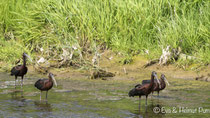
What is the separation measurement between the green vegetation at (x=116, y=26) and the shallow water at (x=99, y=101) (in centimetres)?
192

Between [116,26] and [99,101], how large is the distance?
5154mm

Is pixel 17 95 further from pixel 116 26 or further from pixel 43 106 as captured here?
pixel 116 26

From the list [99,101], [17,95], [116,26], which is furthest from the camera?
[116,26]

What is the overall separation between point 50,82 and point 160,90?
116 inches

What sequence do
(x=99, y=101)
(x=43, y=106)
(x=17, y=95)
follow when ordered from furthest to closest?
(x=17, y=95) → (x=99, y=101) → (x=43, y=106)

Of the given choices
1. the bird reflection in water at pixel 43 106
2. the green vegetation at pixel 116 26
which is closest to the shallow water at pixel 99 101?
the bird reflection in water at pixel 43 106

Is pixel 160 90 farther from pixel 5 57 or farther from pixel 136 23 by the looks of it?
pixel 5 57

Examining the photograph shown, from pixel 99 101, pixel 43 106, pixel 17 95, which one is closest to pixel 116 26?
pixel 17 95

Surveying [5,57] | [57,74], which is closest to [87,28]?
[57,74]

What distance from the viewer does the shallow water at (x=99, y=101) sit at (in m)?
10.1

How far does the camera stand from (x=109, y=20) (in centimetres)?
1602

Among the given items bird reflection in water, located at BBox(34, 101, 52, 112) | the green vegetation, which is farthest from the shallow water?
the green vegetation

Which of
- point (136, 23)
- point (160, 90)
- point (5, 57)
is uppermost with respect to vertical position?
point (136, 23)

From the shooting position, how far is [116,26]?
52.5 ft
